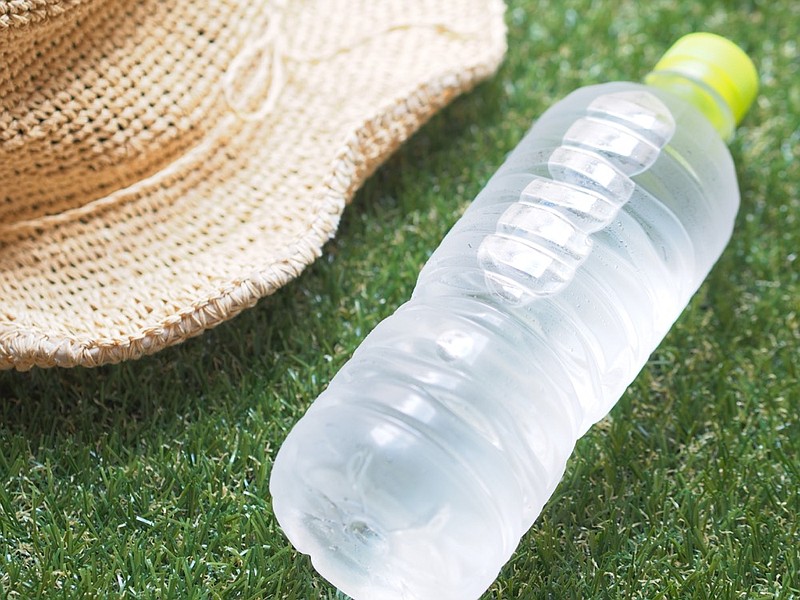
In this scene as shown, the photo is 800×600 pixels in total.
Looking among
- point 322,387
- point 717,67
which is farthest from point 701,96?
point 322,387

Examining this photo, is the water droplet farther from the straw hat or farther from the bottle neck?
the bottle neck

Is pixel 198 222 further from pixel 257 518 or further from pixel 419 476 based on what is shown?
pixel 419 476

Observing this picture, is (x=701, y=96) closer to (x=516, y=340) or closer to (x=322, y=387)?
(x=516, y=340)

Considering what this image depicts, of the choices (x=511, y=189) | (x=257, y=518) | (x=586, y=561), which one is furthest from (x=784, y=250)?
(x=257, y=518)

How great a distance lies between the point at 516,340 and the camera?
2.86 ft

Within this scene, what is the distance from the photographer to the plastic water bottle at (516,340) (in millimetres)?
776

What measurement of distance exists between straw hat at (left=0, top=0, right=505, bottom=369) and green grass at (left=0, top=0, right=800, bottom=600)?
0.08m

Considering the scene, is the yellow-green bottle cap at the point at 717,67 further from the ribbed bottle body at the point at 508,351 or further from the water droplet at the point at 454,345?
the water droplet at the point at 454,345

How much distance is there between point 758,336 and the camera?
1092 mm

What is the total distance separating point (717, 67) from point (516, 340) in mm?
451

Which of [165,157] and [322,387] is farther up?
[165,157]

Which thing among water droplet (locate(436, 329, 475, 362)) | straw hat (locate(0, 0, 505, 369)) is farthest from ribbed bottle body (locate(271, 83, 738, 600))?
straw hat (locate(0, 0, 505, 369))

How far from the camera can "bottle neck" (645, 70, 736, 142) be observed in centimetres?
109

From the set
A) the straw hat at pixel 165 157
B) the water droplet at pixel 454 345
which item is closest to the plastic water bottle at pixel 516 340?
the water droplet at pixel 454 345
